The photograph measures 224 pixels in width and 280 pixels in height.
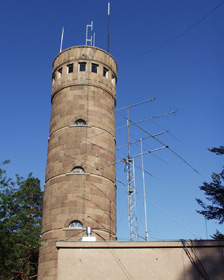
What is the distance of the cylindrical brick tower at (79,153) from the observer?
22469mm

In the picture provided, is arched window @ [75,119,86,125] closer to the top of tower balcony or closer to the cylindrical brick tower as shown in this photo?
the cylindrical brick tower

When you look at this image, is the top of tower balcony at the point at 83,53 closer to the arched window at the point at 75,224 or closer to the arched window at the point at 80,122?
the arched window at the point at 80,122

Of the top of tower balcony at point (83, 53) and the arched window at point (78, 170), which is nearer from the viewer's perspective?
the arched window at point (78, 170)

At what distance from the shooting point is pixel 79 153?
24.5 m

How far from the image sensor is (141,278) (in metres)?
Answer: 15.2

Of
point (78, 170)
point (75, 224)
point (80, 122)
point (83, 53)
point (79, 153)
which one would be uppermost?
point (83, 53)

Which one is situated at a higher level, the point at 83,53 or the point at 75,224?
the point at 83,53

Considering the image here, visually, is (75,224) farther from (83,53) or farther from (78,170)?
(83,53)

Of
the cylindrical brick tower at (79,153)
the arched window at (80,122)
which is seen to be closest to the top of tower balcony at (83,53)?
the cylindrical brick tower at (79,153)

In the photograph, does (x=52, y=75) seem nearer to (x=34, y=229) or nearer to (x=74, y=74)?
(x=74, y=74)

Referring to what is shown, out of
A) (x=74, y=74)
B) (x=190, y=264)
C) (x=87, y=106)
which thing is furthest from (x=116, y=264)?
(x=74, y=74)

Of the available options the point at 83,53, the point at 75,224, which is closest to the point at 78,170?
the point at 75,224

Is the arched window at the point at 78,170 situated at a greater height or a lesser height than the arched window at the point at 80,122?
Answer: lesser

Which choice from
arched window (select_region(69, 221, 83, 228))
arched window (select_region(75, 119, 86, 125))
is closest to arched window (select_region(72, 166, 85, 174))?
arched window (select_region(69, 221, 83, 228))
